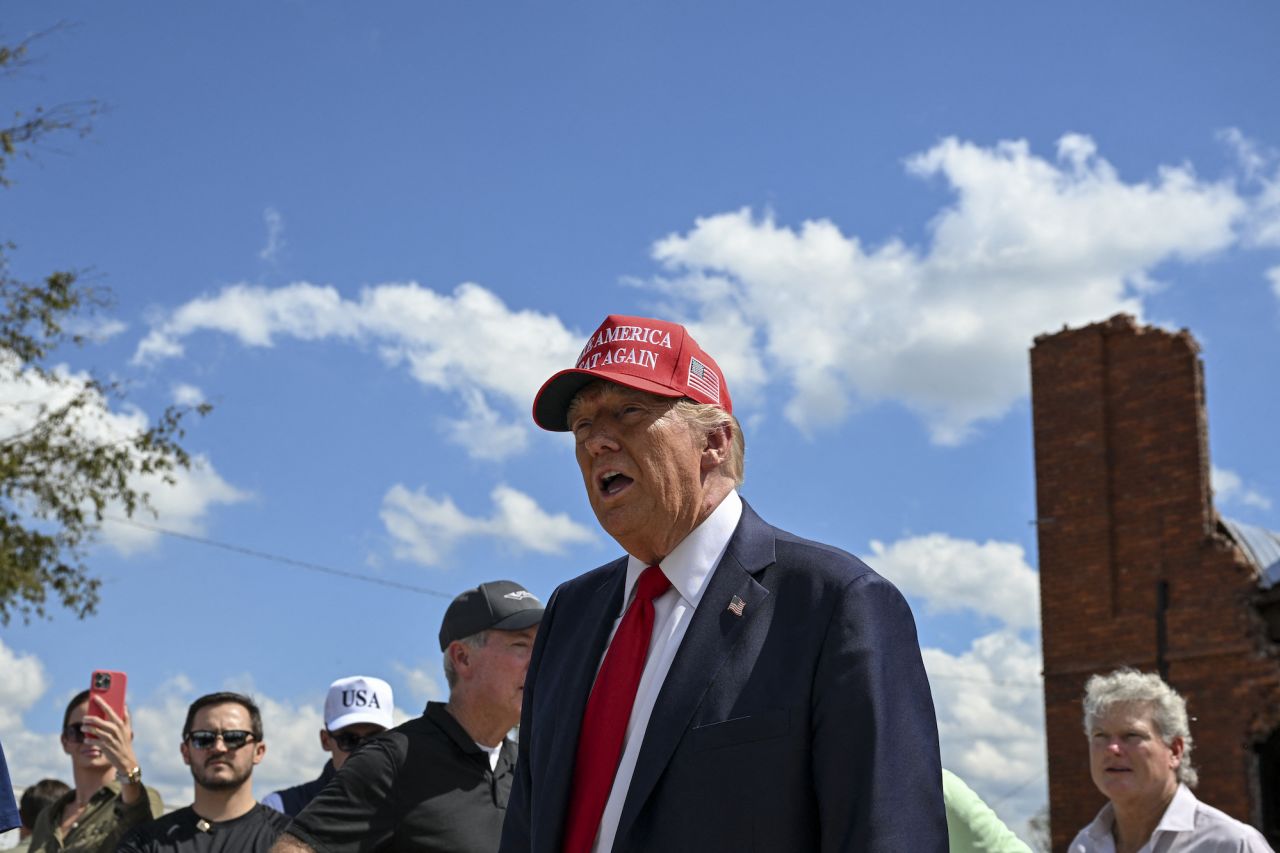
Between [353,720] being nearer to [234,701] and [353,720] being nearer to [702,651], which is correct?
[234,701]

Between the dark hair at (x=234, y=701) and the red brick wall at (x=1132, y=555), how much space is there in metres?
14.7

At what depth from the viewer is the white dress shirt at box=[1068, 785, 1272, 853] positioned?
4621 millimetres

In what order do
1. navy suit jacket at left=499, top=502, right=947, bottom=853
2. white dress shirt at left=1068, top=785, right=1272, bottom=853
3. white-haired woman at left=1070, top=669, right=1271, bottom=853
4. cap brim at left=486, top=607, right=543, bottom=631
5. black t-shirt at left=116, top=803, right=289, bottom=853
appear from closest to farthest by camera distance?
navy suit jacket at left=499, top=502, right=947, bottom=853, cap brim at left=486, top=607, right=543, bottom=631, white dress shirt at left=1068, top=785, right=1272, bottom=853, white-haired woman at left=1070, top=669, right=1271, bottom=853, black t-shirt at left=116, top=803, right=289, bottom=853

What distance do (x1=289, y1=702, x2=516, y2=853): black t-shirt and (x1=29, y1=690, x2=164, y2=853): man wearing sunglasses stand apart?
5.98ft

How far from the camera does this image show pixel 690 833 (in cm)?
234

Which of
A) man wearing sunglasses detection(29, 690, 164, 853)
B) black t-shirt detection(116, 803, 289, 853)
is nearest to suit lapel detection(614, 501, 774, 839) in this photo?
black t-shirt detection(116, 803, 289, 853)

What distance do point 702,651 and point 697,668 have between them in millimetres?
36

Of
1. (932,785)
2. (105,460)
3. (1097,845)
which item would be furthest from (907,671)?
(105,460)

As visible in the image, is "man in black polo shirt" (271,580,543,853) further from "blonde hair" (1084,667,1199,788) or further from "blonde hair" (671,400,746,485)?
"blonde hair" (1084,667,1199,788)

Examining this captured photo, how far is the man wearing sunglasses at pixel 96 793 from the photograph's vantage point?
18.1ft

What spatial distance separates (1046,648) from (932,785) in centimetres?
1840

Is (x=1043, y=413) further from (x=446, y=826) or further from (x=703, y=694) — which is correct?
(x=703, y=694)

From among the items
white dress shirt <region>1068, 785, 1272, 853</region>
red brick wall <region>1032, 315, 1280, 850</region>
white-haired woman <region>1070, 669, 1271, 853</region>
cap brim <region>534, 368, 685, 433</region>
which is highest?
red brick wall <region>1032, 315, 1280, 850</region>

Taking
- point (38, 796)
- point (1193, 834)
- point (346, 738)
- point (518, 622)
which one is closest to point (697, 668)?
point (518, 622)
